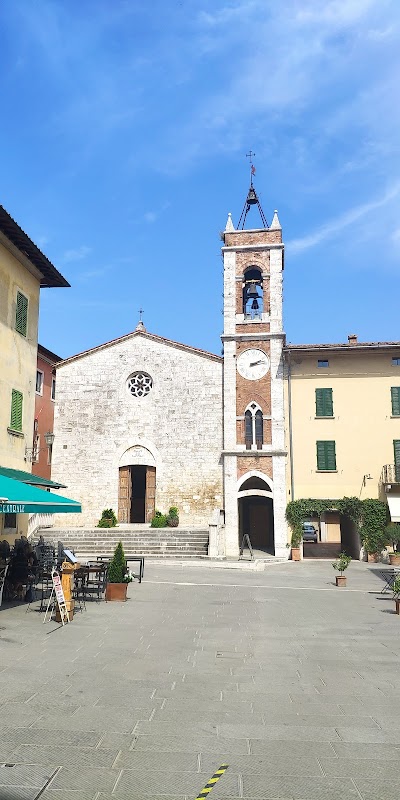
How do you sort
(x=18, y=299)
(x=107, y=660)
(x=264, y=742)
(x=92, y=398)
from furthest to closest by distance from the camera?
(x=92, y=398) < (x=18, y=299) < (x=107, y=660) < (x=264, y=742)

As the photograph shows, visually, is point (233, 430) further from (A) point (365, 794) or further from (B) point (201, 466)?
(A) point (365, 794)

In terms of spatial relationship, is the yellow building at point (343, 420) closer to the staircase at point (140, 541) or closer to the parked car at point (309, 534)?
the staircase at point (140, 541)

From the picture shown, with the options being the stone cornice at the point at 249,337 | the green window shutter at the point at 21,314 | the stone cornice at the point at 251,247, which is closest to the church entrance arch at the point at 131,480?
the stone cornice at the point at 249,337

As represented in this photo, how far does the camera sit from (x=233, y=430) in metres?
27.8

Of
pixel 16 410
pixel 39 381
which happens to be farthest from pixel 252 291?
pixel 16 410

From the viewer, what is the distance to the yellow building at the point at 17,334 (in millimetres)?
15969

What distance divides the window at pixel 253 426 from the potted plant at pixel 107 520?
24.1ft

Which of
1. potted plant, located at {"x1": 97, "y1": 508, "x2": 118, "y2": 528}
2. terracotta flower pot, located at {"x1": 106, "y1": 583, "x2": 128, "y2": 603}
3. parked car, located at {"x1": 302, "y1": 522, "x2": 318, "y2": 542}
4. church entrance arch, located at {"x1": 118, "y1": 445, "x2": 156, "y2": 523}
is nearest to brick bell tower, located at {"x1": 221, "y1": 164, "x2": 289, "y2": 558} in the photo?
church entrance arch, located at {"x1": 118, "y1": 445, "x2": 156, "y2": 523}

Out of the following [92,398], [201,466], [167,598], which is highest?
[92,398]

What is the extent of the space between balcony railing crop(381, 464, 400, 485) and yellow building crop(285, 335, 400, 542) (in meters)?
0.05

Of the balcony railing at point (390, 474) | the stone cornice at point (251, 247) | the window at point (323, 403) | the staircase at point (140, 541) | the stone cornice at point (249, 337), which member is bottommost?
the staircase at point (140, 541)

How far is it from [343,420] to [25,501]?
18831mm

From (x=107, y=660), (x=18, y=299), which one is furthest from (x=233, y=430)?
(x=107, y=660)

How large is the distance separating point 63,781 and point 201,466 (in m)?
24.1
